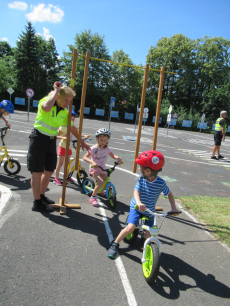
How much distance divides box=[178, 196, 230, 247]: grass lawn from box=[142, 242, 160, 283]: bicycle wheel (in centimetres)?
161

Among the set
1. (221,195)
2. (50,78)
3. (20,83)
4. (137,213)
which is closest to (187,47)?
(50,78)

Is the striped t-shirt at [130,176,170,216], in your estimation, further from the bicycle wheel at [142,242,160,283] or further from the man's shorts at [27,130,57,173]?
the man's shorts at [27,130,57,173]

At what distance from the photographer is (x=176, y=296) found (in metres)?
2.34

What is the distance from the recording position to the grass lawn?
375 centimetres

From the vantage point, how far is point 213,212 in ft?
14.7

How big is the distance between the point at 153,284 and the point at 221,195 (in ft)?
13.4

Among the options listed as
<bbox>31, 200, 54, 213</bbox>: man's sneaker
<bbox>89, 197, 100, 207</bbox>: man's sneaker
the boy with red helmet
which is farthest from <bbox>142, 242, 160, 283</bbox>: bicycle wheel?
<bbox>31, 200, 54, 213</bbox>: man's sneaker


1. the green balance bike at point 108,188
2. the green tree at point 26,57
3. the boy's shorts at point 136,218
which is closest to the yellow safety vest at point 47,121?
the green balance bike at point 108,188

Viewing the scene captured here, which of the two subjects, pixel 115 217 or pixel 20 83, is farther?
pixel 20 83

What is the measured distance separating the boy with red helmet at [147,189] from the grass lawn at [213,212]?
1532 millimetres

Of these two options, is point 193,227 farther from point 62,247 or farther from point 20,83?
point 20,83

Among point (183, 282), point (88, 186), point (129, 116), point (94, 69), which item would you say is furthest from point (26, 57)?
point (183, 282)

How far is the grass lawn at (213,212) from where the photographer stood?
3.75 meters

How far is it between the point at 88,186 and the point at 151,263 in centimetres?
267
